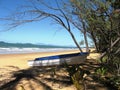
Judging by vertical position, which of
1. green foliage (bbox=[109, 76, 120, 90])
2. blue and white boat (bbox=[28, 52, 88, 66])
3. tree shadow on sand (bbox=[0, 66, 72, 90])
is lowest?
green foliage (bbox=[109, 76, 120, 90])

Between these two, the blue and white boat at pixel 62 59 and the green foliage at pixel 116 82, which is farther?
the blue and white boat at pixel 62 59

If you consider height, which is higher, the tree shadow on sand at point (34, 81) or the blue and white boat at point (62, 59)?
the blue and white boat at point (62, 59)

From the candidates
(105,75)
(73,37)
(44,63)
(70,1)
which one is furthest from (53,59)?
(105,75)

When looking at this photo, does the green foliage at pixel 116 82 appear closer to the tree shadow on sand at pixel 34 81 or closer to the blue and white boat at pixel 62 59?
the tree shadow on sand at pixel 34 81

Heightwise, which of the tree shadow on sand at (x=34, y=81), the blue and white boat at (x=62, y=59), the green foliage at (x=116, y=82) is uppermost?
the blue and white boat at (x=62, y=59)

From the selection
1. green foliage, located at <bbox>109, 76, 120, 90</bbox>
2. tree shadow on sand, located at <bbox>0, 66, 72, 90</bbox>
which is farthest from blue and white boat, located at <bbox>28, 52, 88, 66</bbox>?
green foliage, located at <bbox>109, 76, 120, 90</bbox>

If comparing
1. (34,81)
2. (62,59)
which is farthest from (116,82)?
(62,59)

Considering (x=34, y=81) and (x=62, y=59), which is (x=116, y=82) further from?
(x=62, y=59)

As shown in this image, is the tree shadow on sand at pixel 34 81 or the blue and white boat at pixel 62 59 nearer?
the tree shadow on sand at pixel 34 81

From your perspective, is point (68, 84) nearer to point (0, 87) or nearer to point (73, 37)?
point (0, 87)

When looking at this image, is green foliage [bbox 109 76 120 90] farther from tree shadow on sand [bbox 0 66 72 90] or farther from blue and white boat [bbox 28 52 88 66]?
blue and white boat [bbox 28 52 88 66]

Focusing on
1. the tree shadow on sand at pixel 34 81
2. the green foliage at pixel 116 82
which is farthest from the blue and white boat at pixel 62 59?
the green foliage at pixel 116 82

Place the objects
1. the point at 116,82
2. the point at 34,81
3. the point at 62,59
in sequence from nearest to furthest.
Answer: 1. the point at 116,82
2. the point at 34,81
3. the point at 62,59

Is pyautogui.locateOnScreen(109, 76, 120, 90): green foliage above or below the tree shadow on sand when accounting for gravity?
below
